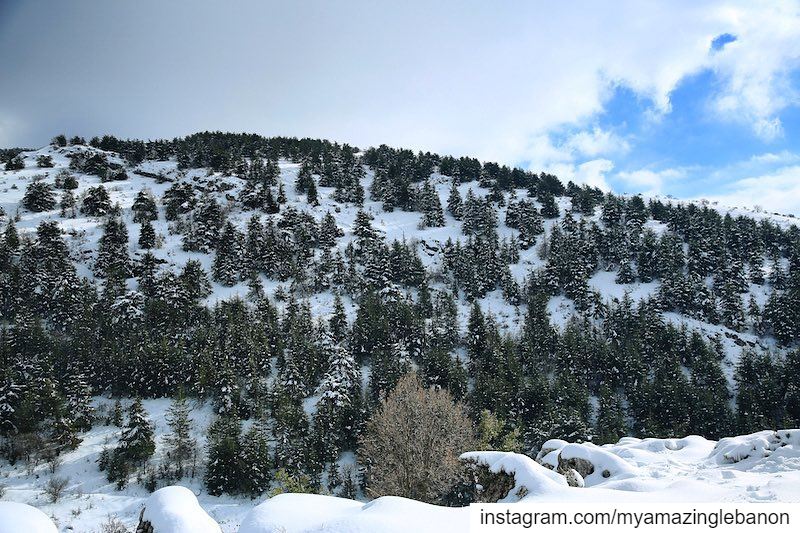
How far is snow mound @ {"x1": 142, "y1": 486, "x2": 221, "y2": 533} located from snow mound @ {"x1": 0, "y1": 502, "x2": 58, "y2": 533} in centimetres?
187

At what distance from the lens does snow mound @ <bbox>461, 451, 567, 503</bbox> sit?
13.1m

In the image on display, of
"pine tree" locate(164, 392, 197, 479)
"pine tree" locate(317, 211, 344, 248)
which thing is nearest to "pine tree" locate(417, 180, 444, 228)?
"pine tree" locate(317, 211, 344, 248)

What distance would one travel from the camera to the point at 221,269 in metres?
75.3

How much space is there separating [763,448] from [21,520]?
83.0 ft

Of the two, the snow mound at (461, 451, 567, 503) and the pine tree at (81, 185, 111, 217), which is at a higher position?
the pine tree at (81, 185, 111, 217)

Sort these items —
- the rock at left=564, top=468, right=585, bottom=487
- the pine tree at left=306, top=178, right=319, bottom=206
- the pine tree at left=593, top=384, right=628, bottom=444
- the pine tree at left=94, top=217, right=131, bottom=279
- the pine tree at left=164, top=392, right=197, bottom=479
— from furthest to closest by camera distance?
the pine tree at left=306, top=178, right=319, bottom=206
the pine tree at left=94, top=217, right=131, bottom=279
the pine tree at left=593, top=384, right=628, bottom=444
the pine tree at left=164, top=392, right=197, bottom=479
the rock at left=564, top=468, right=585, bottom=487

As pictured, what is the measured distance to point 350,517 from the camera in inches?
334

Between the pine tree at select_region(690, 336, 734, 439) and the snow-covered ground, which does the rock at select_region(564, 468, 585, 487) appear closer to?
the snow-covered ground

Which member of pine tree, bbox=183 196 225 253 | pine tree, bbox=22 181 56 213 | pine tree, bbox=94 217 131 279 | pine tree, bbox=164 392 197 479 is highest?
pine tree, bbox=22 181 56 213

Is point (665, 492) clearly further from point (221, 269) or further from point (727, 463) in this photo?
point (221, 269)

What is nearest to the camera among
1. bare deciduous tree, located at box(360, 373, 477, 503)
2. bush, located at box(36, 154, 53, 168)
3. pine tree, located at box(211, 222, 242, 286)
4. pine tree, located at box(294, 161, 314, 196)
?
bare deciduous tree, located at box(360, 373, 477, 503)

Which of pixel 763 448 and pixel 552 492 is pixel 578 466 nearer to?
pixel 552 492

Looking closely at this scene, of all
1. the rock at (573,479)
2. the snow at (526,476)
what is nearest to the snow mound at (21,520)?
the snow at (526,476)

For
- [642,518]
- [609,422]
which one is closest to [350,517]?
[642,518]
